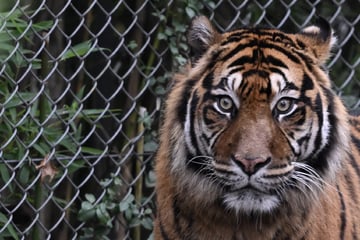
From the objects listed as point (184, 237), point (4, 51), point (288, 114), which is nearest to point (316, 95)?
point (288, 114)

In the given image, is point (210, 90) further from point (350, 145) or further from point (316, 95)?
point (350, 145)

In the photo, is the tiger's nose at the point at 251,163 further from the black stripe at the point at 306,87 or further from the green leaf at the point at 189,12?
the green leaf at the point at 189,12

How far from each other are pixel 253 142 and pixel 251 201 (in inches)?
8.5

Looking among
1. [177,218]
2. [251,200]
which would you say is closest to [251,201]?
[251,200]

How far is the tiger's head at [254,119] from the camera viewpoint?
308 cm

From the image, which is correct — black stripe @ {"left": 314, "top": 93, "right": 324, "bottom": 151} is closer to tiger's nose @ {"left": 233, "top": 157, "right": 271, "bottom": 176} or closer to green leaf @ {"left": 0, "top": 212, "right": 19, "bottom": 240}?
tiger's nose @ {"left": 233, "top": 157, "right": 271, "bottom": 176}

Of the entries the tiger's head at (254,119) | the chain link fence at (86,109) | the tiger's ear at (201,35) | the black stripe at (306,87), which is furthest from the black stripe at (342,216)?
the chain link fence at (86,109)

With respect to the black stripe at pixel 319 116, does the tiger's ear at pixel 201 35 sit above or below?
above

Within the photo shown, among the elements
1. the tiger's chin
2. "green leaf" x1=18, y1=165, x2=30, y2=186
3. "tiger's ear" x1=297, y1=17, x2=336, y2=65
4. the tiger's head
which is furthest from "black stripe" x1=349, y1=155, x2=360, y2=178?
"green leaf" x1=18, y1=165, x2=30, y2=186

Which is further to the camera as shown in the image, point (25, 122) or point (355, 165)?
point (25, 122)

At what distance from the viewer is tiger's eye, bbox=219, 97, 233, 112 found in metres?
3.16

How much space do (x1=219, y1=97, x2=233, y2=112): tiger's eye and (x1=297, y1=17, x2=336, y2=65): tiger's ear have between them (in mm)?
Answer: 378

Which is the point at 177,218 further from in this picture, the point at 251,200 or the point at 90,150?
the point at 90,150

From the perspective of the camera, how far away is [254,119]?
3.08 m
